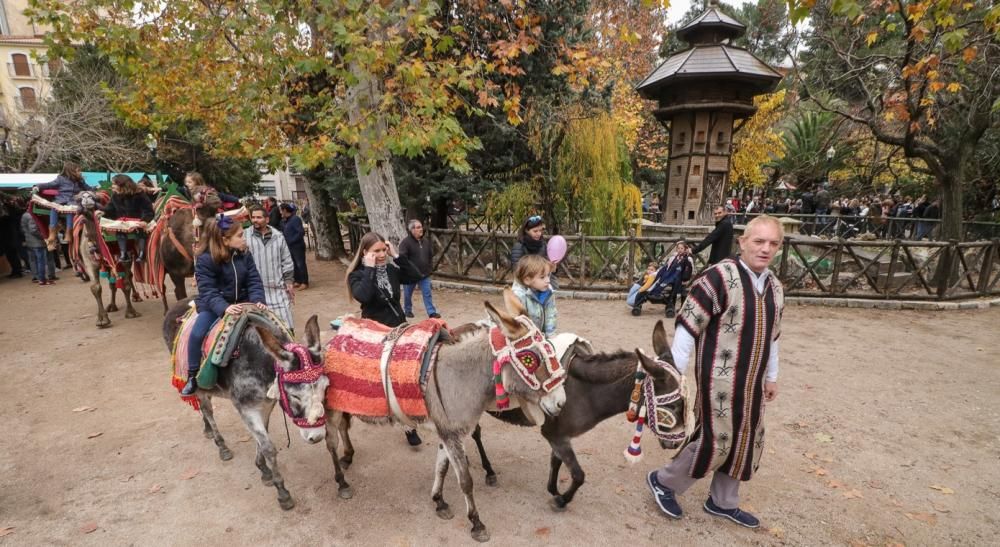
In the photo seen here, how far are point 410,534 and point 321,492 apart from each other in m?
0.94

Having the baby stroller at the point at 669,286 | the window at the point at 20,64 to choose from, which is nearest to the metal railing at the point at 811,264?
the baby stroller at the point at 669,286

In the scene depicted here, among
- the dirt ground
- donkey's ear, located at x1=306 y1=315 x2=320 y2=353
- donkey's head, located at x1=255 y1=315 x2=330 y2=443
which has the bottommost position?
the dirt ground

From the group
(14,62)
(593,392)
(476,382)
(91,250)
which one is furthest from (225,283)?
(14,62)

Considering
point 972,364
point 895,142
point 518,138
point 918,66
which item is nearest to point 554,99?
point 518,138

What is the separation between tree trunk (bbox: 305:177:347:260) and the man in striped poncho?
8414mm

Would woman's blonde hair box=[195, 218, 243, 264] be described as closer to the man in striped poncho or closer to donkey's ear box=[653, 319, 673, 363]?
the man in striped poncho

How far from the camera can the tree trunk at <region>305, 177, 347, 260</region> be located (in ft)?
41.9

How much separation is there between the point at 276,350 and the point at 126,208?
6.86 m

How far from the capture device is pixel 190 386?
3.40m

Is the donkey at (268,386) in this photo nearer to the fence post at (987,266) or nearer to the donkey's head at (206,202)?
the donkey's head at (206,202)

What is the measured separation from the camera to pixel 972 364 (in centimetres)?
602

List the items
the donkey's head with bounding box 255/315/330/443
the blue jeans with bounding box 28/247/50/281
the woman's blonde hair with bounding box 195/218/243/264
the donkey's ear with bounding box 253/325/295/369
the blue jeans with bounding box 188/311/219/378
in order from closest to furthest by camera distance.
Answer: the donkey's ear with bounding box 253/325/295/369
the donkey's head with bounding box 255/315/330/443
the blue jeans with bounding box 188/311/219/378
the woman's blonde hair with bounding box 195/218/243/264
the blue jeans with bounding box 28/247/50/281

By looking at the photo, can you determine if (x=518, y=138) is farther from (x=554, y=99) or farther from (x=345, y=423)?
(x=345, y=423)

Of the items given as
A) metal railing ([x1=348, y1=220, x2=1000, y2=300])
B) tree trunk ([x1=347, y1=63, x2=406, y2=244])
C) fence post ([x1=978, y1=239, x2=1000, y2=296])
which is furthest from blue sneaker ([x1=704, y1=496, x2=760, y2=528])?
fence post ([x1=978, y1=239, x2=1000, y2=296])
